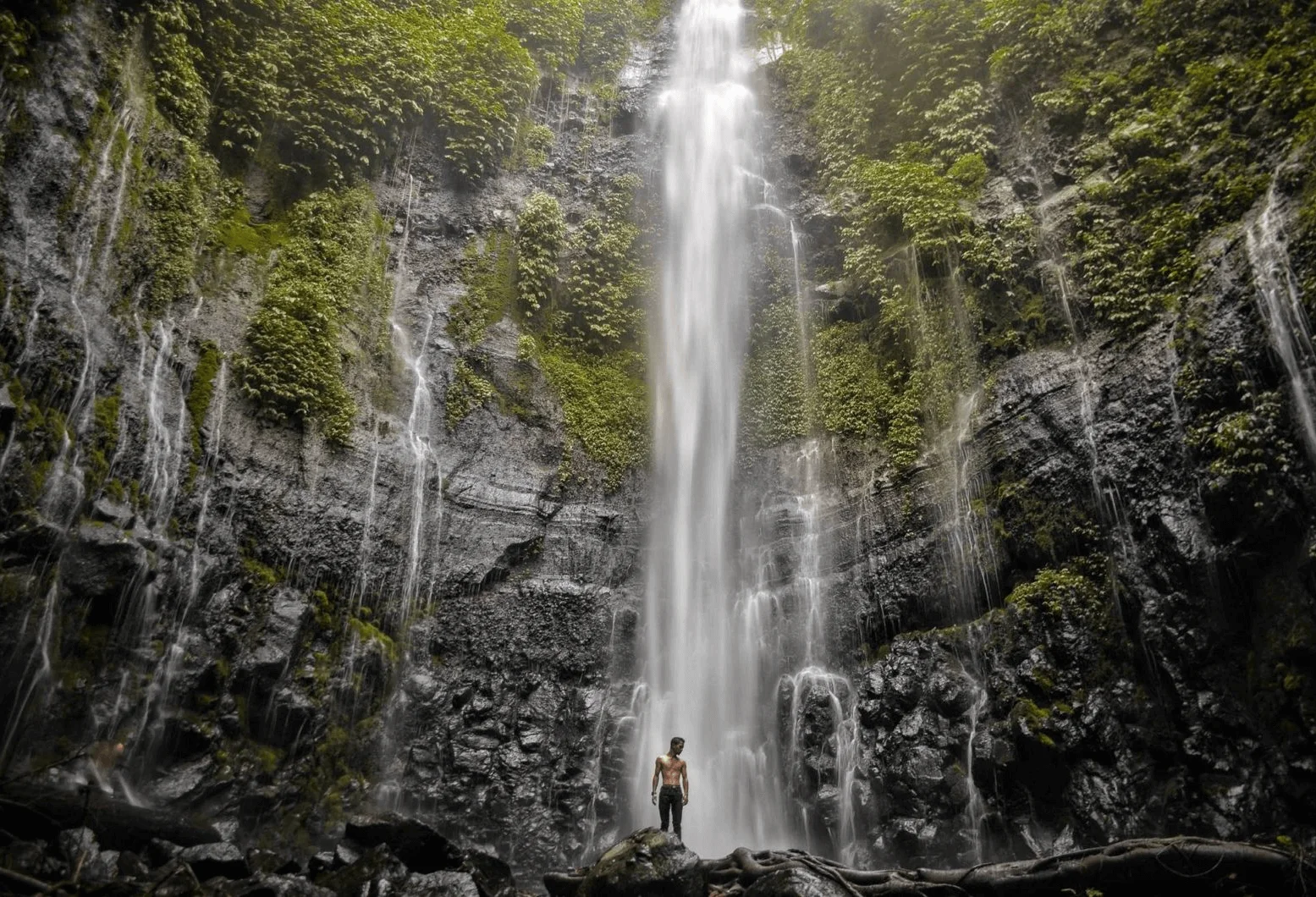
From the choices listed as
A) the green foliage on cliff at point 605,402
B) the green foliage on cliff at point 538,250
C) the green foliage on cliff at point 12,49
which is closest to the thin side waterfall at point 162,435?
the green foliage on cliff at point 12,49

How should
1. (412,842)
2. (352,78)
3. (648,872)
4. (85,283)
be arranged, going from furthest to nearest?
(352,78), (85,283), (412,842), (648,872)

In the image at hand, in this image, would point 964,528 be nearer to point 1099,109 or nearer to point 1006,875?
point 1006,875

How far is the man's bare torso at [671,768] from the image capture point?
8648 mm

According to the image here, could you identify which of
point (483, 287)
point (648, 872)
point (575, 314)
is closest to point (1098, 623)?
point (648, 872)

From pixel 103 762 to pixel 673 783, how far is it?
6.35 meters

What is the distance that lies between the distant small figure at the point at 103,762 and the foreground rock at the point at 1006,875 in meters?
5.41

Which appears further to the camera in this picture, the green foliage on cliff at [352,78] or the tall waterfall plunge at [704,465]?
the green foliage on cliff at [352,78]

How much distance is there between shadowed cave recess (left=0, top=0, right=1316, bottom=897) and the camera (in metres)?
8.30

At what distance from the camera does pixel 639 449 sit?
14.8 m

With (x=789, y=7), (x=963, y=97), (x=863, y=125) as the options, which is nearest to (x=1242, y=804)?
(x=963, y=97)

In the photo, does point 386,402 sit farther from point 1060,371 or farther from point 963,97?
point 963,97

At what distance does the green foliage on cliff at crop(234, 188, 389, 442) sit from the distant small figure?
4919mm

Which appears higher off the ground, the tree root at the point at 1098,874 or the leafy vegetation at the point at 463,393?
the leafy vegetation at the point at 463,393

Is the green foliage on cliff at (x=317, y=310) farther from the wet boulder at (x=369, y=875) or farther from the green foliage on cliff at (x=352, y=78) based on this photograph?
the wet boulder at (x=369, y=875)
